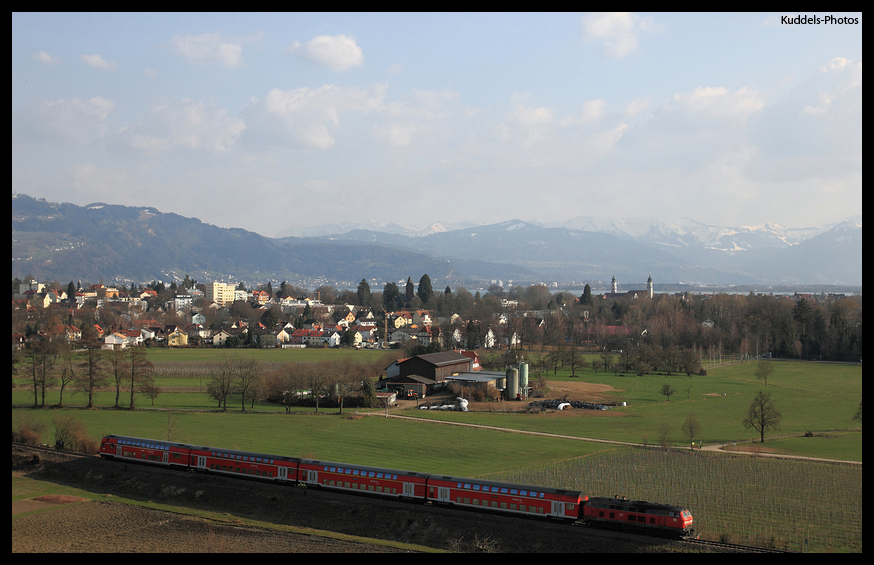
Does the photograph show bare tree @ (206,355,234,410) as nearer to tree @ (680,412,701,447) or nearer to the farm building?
the farm building

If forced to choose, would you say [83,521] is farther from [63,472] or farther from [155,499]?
[63,472]

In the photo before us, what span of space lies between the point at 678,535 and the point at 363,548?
33.2ft

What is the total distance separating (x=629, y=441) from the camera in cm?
3619

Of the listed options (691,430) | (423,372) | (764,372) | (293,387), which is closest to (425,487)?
(691,430)

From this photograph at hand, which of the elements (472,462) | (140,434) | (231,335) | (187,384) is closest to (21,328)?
(231,335)

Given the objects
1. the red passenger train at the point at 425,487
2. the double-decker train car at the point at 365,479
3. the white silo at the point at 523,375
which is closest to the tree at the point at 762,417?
the red passenger train at the point at 425,487

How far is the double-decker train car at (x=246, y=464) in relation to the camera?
2648cm

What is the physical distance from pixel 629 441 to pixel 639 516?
1653cm

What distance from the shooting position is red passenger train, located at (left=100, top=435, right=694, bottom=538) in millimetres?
20484

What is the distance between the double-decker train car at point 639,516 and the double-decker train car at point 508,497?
0.54 m

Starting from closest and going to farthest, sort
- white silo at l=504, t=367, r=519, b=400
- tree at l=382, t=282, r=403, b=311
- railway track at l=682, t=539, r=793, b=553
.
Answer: railway track at l=682, t=539, r=793, b=553 < white silo at l=504, t=367, r=519, b=400 < tree at l=382, t=282, r=403, b=311

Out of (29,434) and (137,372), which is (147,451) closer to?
(29,434)

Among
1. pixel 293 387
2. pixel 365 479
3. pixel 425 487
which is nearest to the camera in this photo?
pixel 425 487

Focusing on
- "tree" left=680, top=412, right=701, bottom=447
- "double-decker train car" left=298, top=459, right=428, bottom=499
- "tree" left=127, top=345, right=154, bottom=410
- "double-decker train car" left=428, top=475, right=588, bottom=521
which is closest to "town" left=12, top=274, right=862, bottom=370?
"tree" left=127, top=345, right=154, bottom=410
